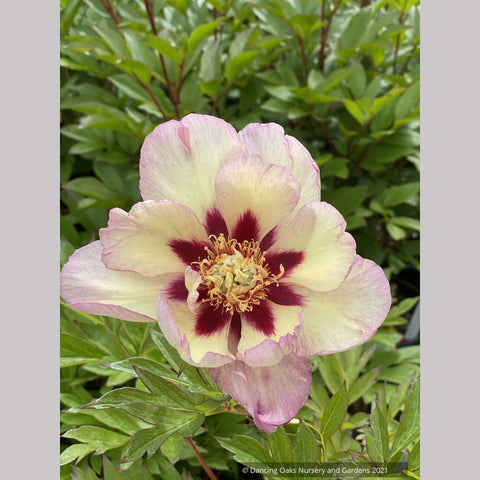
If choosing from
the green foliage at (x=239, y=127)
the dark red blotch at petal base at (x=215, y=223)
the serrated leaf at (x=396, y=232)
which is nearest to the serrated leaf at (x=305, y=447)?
the green foliage at (x=239, y=127)

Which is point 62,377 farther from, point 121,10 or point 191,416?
point 121,10

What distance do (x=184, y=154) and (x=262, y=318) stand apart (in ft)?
0.53

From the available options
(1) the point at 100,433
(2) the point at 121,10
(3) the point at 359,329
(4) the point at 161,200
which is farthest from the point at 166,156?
(2) the point at 121,10

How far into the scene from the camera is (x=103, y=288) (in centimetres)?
49

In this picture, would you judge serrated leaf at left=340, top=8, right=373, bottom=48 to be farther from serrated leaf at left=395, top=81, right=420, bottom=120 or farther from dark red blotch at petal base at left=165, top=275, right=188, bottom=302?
dark red blotch at petal base at left=165, top=275, right=188, bottom=302

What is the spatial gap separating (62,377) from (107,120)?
14.6 inches

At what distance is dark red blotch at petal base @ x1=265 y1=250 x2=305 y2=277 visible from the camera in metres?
0.51

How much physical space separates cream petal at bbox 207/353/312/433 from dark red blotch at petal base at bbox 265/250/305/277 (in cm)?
8

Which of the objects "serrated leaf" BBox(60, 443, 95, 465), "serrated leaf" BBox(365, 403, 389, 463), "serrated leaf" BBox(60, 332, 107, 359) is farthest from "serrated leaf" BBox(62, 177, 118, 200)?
"serrated leaf" BBox(365, 403, 389, 463)

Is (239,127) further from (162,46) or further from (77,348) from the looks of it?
(77,348)

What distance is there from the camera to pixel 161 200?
18.9 inches

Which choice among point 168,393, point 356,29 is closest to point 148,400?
point 168,393

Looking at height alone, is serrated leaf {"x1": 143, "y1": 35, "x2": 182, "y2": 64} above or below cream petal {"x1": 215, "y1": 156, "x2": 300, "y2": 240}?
above

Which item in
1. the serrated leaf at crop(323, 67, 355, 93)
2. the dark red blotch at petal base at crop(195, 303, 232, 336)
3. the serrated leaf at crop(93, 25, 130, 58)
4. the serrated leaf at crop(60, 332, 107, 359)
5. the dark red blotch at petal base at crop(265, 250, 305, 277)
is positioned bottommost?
the serrated leaf at crop(60, 332, 107, 359)
